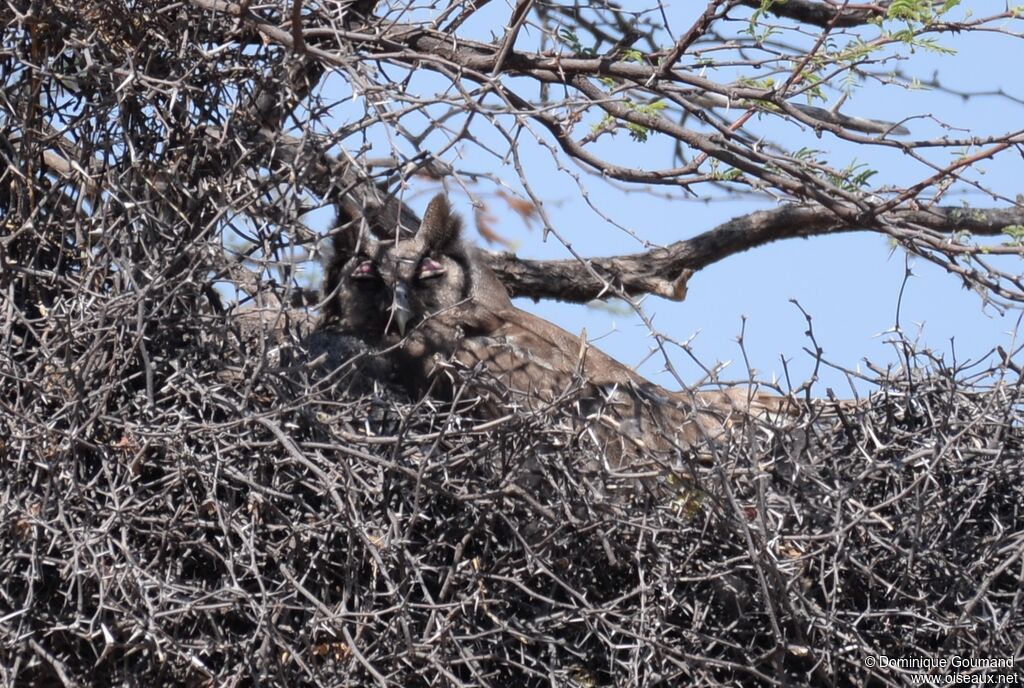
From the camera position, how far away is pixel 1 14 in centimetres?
313

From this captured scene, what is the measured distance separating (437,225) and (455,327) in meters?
0.36

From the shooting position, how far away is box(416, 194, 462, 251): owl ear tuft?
4.29m

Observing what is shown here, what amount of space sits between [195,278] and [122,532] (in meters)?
0.58

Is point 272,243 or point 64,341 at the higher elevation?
point 272,243

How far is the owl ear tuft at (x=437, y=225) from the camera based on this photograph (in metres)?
4.29

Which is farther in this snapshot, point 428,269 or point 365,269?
point 428,269

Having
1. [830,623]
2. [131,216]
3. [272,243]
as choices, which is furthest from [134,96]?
[830,623]

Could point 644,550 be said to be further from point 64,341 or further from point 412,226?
point 412,226

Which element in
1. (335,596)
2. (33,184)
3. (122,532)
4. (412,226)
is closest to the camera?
(122,532)

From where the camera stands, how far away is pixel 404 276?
418cm
